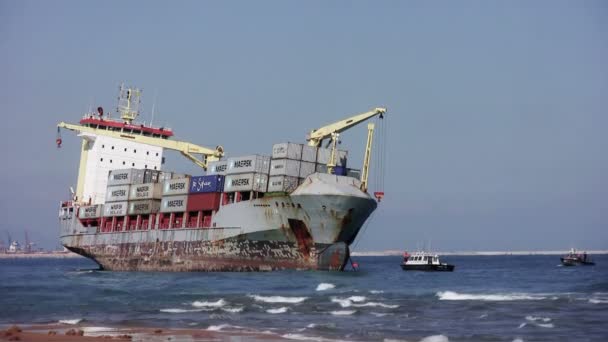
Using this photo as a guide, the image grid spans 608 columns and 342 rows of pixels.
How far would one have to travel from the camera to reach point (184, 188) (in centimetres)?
6544

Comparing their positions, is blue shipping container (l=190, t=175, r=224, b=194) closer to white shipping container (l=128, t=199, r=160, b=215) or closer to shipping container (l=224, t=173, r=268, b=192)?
shipping container (l=224, t=173, r=268, b=192)

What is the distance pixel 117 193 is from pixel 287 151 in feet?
77.6

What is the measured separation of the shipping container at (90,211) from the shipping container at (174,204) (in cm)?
1221

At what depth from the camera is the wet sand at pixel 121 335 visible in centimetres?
2435

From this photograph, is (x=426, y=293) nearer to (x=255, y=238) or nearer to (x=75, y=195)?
(x=255, y=238)

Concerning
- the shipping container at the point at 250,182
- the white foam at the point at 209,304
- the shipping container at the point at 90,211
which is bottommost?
the white foam at the point at 209,304

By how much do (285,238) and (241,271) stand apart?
4975 millimetres

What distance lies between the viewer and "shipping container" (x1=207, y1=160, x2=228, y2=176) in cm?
6238

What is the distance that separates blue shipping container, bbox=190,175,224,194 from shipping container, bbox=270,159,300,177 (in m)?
5.80

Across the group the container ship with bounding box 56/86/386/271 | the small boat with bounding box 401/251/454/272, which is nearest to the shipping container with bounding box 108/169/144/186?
the container ship with bounding box 56/86/386/271

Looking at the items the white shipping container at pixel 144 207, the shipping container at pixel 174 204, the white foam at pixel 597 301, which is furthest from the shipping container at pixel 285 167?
the white foam at pixel 597 301

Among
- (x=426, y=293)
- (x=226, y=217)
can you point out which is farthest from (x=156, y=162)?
(x=426, y=293)

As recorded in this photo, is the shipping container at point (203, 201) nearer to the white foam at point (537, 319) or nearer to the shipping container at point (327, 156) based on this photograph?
the shipping container at point (327, 156)

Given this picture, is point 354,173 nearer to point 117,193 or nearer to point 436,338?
point 117,193
